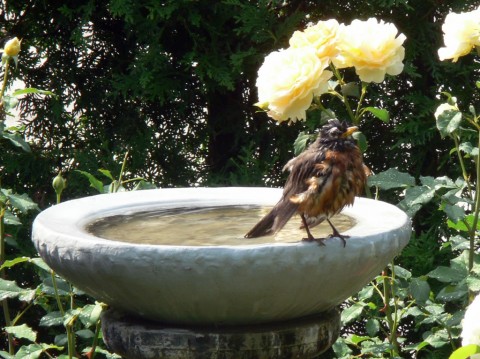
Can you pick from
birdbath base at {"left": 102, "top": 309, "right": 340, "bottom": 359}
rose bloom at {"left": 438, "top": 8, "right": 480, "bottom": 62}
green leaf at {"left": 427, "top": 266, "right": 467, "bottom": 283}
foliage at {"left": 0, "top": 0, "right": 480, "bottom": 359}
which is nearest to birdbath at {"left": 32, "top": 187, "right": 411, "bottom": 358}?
birdbath base at {"left": 102, "top": 309, "right": 340, "bottom": 359}

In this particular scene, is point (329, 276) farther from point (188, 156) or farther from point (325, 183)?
point (188, 156)

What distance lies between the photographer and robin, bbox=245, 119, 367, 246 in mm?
2254

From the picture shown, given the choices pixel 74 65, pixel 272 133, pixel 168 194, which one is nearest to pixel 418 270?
pixel 272 133

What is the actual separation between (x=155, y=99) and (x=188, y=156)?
323 mm

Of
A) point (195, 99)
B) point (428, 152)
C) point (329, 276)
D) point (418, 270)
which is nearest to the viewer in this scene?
point (329, 276)

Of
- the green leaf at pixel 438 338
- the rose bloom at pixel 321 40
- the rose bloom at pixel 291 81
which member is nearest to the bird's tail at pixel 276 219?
the rose bloom at pixel 291 81

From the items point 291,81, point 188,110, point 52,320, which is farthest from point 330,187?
point 188,110

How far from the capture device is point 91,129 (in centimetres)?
428

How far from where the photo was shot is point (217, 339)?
2.20 metres

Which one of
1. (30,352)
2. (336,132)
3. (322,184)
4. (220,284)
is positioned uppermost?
(336,132)

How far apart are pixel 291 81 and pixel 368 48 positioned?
0.29 meters

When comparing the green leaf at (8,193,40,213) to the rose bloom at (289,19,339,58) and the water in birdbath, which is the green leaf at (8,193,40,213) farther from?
the rose bloom at (289,19,339,58)

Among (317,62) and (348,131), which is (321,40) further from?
(348,131)

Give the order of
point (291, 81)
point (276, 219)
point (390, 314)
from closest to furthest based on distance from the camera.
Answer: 1. point (276, 219)
2. point (291, 81)
3. point (390, 314)
